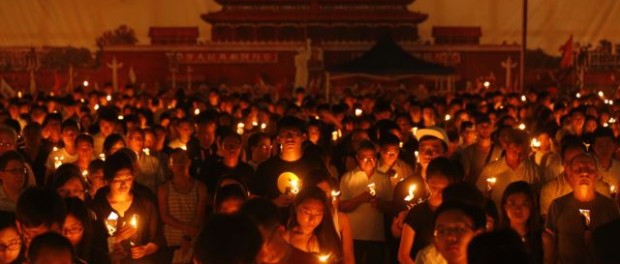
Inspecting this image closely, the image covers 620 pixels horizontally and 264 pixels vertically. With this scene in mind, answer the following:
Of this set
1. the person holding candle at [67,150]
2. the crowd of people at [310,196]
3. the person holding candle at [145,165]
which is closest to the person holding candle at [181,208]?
the crowd of people at [310,196]

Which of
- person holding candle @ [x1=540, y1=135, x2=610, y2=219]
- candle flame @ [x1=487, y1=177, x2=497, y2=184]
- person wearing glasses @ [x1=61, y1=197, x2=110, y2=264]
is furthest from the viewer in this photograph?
candle flame @ [x1=487, y1=177, x2=497, y2=184]

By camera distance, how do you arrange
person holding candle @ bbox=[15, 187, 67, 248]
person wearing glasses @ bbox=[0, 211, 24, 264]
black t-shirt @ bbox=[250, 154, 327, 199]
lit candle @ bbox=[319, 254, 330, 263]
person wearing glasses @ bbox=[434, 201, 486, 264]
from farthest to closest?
black t-shirt @ bbox=[250, 154, 327, 199], lit candle @ bbox=[319, 254, 330, 263], person holding candle @ bbox=[15, 187, 67, 248], person wearing glasses @ bbox=[0, 211, 24, 264], person wearing glasses @ bbox=[434, 201, 486, 264]

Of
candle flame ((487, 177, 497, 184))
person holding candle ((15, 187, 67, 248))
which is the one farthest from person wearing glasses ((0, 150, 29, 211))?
candle flame ((487, 177, 497, 184))

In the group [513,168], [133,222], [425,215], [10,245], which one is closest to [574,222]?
[425,215]

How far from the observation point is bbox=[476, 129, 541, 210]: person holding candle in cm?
785

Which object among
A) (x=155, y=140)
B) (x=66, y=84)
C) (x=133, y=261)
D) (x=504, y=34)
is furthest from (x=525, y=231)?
(x=504, y=34)

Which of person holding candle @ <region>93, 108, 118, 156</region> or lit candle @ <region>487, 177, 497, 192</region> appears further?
person holding candle @ <region>93, 108, 118, 156</region>

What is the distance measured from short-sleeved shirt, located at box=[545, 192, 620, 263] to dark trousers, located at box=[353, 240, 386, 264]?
1.57m

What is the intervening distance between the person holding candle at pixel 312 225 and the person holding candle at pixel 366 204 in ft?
5.80

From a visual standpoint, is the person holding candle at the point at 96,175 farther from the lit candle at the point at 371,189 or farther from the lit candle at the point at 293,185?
the lit candle at the point at 371,189

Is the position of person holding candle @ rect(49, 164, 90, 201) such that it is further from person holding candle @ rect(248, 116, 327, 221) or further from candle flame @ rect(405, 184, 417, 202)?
candle flame @ rect(405, 184, 417, 202)

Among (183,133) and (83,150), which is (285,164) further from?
(183,133)

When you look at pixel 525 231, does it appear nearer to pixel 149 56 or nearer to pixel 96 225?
pixel 96 225

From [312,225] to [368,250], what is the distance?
210 centimetres
